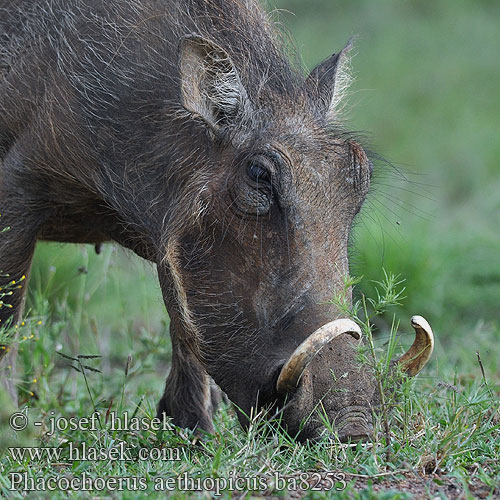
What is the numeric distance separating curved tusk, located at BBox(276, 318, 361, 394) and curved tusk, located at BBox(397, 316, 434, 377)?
0.72 feet

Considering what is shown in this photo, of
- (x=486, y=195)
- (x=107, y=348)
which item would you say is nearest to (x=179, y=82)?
(x=107, y=348)

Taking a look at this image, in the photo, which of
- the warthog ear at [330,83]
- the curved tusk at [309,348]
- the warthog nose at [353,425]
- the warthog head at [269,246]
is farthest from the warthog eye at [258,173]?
the warthog nose at [353,425]

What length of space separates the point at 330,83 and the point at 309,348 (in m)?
1.33

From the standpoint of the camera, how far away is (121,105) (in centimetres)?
359

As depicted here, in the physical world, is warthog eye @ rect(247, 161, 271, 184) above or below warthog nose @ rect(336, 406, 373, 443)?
above

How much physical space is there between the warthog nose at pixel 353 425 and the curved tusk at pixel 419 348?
0.22 metres

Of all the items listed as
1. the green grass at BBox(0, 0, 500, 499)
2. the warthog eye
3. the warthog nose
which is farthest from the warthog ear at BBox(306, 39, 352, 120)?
the warthog nose

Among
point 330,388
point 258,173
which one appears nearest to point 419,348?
point 330,388

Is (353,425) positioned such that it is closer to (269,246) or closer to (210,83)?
(269,246)

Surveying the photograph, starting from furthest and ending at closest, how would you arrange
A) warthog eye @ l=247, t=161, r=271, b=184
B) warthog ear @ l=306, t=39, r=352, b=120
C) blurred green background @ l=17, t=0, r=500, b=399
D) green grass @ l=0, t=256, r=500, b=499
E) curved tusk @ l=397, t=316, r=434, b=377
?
1. blurred green background @ l=17, t=0, r=500, b=399
2. warthog ear @ l=306, t=39, r=352, b=120
3. warthog eye @ l=247, t=161, r=271, b=184
4. curved tusk @ l=397, t=316, r=434, b=377
5. green grass @ l=0, t=256, r=500, b=499

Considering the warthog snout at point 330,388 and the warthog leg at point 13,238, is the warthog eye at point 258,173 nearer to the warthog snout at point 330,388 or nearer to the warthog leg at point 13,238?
the warthog snout at point 330,388

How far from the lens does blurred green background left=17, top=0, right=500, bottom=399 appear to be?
487 centimetres

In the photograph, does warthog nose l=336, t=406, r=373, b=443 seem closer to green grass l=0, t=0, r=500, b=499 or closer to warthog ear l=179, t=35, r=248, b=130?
green grass l=0, t=0, r=500, b=499

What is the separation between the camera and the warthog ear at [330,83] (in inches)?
141
